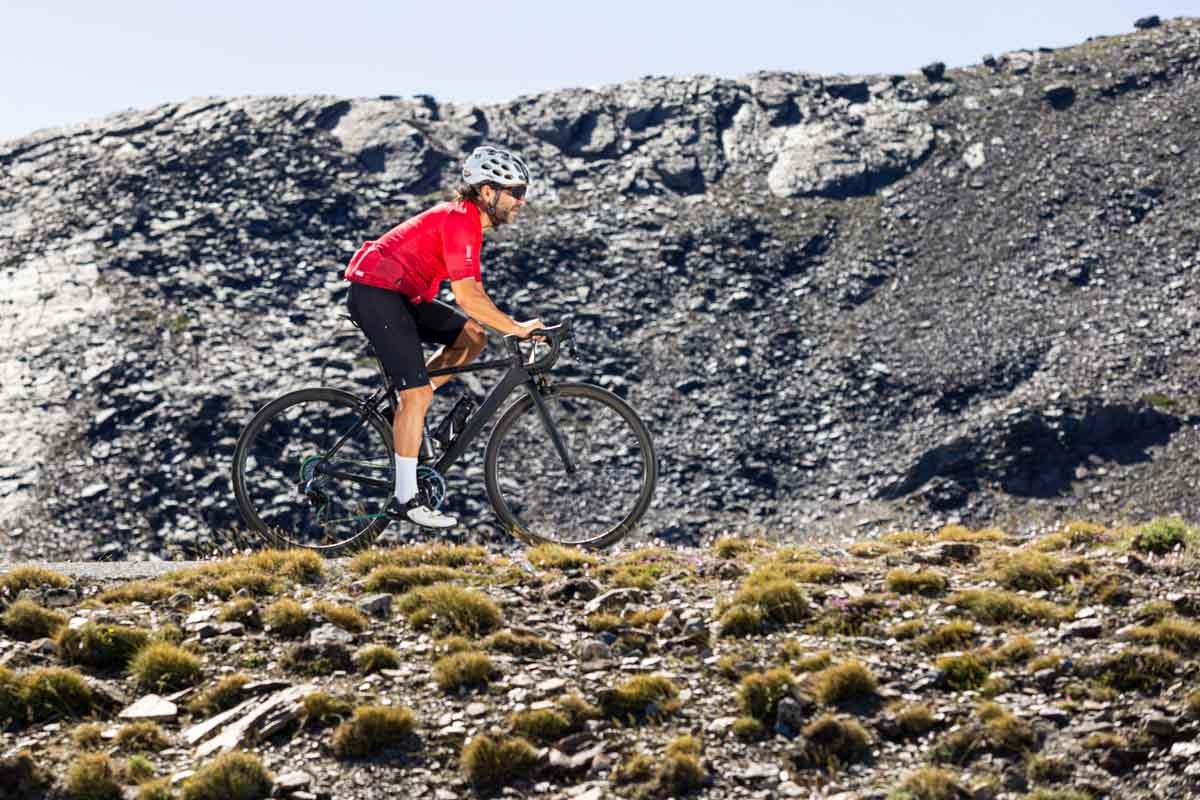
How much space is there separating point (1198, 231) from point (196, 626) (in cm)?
9864

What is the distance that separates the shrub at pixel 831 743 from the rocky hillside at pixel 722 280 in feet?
206

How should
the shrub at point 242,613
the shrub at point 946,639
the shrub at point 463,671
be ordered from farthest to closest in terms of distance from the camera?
the shrub at point 242,613, the shrub at point 946,639, the shrub at point 463,671

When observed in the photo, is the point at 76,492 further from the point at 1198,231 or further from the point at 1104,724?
the point at 1198,231

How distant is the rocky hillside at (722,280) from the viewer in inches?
3155

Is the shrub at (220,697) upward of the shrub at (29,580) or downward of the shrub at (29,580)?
downward

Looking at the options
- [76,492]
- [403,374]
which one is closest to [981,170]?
[76,492]

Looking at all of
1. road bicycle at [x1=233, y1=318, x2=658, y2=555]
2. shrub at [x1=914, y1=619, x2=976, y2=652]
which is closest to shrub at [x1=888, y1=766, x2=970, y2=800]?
shrub at [x1=914, y1=619, x2=976, y2=652]

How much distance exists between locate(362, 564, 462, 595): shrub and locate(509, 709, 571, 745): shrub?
2.72 m

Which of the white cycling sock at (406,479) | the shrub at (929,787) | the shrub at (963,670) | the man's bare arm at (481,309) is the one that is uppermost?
the man's bare arm at (481,309)

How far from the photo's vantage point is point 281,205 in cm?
10931

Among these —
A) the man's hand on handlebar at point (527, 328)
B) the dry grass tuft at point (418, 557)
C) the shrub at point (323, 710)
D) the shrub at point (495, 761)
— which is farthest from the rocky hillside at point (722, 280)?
the shrub at point (495, 761)

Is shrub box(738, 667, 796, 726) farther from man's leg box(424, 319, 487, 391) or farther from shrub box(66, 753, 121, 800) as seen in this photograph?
man's leg box(424, 319, 487, 391)

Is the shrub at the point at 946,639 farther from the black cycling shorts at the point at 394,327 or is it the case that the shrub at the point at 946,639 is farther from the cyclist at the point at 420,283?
the black cycling shorts at the point at 394,327

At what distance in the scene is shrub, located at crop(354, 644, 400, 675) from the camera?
29.9ft
